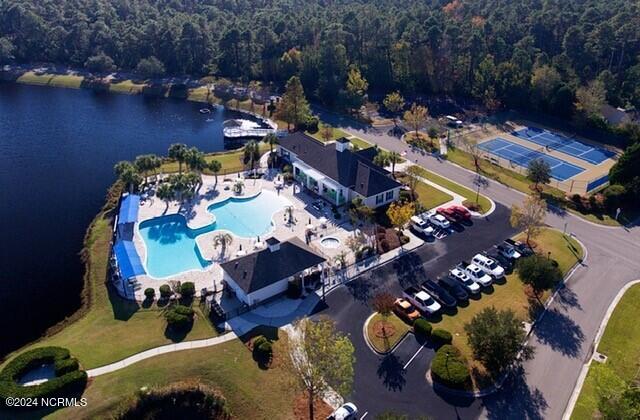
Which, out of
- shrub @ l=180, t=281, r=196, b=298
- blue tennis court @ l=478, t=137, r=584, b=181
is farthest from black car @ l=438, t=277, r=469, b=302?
blue tennis court @ l=478, t=137, r=584, b=181

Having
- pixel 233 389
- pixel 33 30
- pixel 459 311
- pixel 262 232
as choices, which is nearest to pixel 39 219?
pixel 262 232

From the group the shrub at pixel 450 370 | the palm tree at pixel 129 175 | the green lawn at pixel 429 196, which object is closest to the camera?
the shrub at pixel 450 370

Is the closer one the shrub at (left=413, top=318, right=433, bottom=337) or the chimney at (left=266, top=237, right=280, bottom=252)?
the shrub at (left=413, top=318, right=433, bottom=337)

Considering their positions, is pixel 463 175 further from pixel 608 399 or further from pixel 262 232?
pixel 608 399

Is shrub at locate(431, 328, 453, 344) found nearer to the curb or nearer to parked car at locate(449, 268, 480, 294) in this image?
parked car at locate(449, 268, 480, 294)

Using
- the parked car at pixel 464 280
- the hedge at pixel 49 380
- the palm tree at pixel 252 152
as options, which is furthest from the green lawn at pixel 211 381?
the palm tree at pixel 252 152

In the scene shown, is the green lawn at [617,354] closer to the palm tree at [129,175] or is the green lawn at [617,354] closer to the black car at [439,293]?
the black car at [439,293]

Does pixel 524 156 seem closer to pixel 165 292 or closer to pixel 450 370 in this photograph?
pixel 450 370
